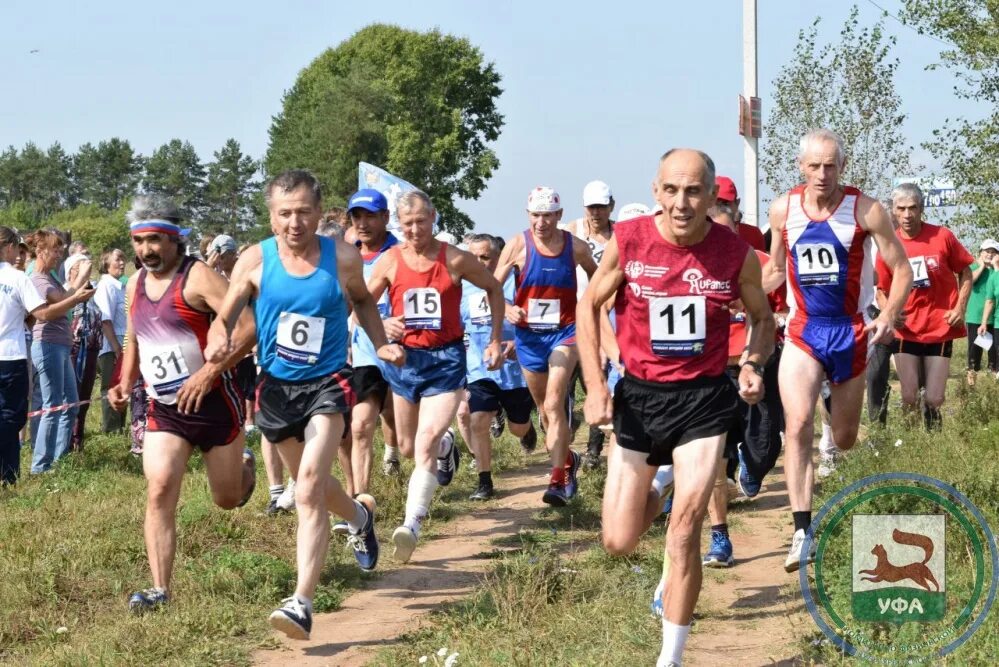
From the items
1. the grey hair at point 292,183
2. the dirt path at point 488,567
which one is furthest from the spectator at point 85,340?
the grey hair at point 292,183

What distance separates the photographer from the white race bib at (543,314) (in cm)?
971

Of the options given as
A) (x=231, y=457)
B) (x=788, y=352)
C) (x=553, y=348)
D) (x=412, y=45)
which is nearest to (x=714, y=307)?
(x=788, y=352)

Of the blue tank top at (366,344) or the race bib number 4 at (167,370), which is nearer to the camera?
the race bib number 4 at (167,370)

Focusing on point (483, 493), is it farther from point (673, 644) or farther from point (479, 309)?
point (673, 644)

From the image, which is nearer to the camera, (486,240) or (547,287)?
(547,287)

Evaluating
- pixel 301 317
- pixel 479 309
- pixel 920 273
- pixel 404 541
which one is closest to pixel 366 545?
pixel 404 541

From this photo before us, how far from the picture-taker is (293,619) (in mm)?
5852

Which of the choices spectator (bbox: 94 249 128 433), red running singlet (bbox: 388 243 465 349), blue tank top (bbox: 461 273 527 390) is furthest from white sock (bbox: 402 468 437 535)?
spectator (bbox: 94 249 128 433)

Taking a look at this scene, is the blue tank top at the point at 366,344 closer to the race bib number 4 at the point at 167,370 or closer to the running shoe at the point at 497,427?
the race bib number 4 at the point at 167,370

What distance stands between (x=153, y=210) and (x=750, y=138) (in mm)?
15228

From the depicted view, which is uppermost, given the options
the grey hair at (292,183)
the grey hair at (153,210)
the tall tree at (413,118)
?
the tall tree at (413,118)

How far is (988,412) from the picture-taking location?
10352 mm

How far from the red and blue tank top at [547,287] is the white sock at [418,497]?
6.80 feet

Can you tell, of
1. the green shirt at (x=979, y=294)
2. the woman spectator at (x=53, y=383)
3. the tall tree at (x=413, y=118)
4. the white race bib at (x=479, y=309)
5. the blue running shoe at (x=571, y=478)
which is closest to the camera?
the blue running shoe at (x=571, y=478)
